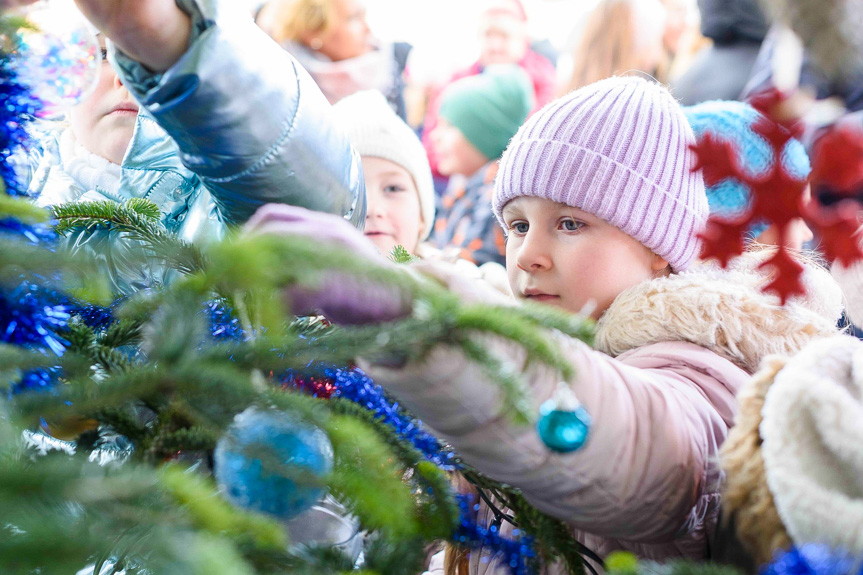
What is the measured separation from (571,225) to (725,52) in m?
1.35

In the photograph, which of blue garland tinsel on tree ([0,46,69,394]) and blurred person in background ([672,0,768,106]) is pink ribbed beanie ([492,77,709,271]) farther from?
blurred person in background ([672,0,768,106])

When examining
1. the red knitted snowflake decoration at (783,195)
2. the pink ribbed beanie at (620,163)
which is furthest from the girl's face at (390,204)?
the red knitted snowflake decoration at (783,195)

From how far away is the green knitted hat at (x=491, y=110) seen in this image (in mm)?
3096

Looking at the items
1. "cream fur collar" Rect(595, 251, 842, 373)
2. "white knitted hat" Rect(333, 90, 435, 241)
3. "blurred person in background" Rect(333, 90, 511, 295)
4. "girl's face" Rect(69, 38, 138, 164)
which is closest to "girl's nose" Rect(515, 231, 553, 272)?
"cream fur collar" Rect(595, 251, 842, 373)

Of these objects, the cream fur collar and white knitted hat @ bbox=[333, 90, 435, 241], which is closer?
the cream fur collar

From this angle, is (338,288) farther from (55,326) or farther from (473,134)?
(473,134)

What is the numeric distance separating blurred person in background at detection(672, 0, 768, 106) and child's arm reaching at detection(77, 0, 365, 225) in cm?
170

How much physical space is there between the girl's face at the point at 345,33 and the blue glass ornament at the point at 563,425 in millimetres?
2480

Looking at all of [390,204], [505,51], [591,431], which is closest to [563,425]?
[591,431]

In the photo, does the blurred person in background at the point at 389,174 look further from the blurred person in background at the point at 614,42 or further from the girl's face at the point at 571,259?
the girl's face at the point at 571,259

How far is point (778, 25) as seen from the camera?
21.2 inches

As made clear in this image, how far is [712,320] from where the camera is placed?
94 cm

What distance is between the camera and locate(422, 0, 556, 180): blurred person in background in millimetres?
3611

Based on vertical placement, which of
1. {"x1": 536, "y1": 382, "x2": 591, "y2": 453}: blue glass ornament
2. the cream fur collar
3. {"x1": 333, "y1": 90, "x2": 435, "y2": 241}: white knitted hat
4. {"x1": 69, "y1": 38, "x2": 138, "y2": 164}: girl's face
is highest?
{"x1": 536, "y1": 382, "x2": 591, "y2": 453}: blue glass ornament
